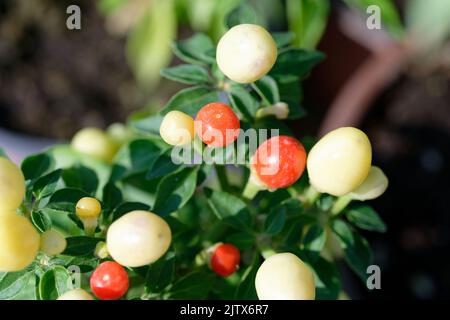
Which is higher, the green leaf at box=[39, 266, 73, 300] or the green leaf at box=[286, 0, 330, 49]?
the green leaf at box=[286, 0, 330, 49]

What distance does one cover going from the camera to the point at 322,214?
0.58 metres

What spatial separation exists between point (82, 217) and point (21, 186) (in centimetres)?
6

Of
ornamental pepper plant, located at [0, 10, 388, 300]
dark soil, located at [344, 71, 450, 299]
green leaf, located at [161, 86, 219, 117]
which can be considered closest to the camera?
ornamental pepper plant, located at [0, 10, 388, 300]

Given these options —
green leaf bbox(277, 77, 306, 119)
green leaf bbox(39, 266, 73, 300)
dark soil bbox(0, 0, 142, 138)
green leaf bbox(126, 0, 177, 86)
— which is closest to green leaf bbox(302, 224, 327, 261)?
green leaf bbox(277, 77, 306, 119)

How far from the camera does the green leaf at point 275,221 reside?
0.53m

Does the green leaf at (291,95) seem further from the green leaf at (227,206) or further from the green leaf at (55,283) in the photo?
the green leaf at (55,283)

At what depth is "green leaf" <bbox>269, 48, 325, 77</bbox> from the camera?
22.9 inches

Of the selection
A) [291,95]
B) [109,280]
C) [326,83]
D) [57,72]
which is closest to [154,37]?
[57,72]

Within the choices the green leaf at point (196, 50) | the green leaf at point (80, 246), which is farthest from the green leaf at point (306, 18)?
the green leaf at point (80, 246)

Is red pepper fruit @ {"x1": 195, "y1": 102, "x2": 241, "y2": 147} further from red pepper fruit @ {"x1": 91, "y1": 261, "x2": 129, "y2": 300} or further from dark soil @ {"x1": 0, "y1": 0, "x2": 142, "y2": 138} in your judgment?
dark soil @ {"x1": 0, "y1": 0, "x2": 142, "y2": 138}

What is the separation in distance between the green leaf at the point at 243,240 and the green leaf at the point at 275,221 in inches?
0.8

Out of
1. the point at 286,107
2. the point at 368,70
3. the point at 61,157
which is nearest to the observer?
the point at 286,107

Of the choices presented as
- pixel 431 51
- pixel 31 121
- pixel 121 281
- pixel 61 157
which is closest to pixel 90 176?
pixel 61 157

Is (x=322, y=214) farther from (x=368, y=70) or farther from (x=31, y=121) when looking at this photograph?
(x=31, y=121)
